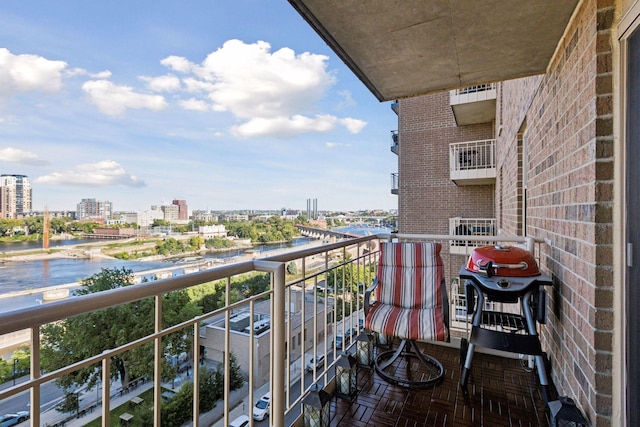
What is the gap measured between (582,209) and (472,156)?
8.34 m

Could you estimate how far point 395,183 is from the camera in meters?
12.3

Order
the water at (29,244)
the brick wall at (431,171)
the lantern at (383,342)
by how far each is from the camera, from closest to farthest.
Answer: the lantern at (383,342) → the water at (29,244) → the brick wall at (431,171)

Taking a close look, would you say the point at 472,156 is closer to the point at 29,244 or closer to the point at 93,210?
the point at 29,244

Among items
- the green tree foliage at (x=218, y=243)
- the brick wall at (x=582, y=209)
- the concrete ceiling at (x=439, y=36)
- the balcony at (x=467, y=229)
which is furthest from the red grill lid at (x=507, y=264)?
the green tree foliage at (x=218, y=243)

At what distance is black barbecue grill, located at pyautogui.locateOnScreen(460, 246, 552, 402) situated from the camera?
1.99m

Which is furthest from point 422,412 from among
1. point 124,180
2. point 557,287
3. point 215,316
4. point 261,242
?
point 124,180

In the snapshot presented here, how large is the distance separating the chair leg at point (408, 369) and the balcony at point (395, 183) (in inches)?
378

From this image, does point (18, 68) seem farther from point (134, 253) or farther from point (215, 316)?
point (215, 316)

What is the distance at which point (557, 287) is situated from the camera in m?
2.12

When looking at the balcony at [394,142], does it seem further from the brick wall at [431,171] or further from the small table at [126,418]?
the small table at [126,418]

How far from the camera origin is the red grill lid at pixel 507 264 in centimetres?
218

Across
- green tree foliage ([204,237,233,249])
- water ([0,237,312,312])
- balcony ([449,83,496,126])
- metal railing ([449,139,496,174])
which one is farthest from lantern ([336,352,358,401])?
green tree foliage ([204,237,233,249])

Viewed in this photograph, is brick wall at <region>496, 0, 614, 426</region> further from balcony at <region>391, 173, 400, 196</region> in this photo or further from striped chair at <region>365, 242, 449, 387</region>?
balcony at <region>391, 173, 400, 196</region>

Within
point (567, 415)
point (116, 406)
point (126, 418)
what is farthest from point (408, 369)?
point (126, 418)
